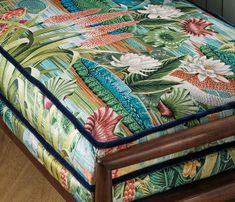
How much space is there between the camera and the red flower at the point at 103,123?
1.46 m

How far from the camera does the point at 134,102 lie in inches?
61.5

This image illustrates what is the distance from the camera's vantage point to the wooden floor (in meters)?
2.02

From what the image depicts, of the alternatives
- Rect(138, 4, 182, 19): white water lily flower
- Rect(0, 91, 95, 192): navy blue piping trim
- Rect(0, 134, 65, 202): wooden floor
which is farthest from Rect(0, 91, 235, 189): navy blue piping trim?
Rect(138, 4, 182, 19): white water lily flower

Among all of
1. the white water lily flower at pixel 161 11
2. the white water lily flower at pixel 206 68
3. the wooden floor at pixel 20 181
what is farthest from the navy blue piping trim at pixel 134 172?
the white water lily flower at pixel 161 11

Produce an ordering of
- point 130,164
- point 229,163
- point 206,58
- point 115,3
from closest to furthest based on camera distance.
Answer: point 130,164
point 229,163
point 206,58
point 115,3

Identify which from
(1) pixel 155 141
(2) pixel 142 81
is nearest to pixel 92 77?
(2) pixel 142 81

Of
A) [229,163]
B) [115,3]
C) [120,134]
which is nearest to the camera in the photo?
[120,134]

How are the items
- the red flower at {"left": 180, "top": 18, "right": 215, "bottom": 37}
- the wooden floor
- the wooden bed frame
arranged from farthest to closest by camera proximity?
the wooden floor, the red flower at {"left": 180, "top": 18, "right": 215, "bottom": 37}, the wooden bed frame

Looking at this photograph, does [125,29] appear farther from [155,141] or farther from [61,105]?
[155,141]

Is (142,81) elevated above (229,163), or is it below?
above

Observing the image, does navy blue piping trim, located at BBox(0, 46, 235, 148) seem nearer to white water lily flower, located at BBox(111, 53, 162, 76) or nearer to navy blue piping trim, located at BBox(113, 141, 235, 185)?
navy blue piping trim, located at BBox(113, 141, 235, 185)

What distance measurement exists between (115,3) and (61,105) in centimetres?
57

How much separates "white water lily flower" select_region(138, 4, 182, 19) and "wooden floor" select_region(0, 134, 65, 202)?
23.6 inches

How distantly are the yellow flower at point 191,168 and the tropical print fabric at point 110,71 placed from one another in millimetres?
30
